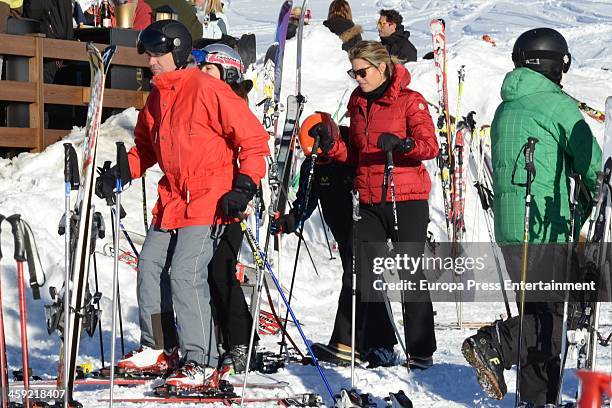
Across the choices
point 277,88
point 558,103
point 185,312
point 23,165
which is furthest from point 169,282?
point 23,165

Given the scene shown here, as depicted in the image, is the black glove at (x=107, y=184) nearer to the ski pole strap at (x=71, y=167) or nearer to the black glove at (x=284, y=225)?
the ski pole strap at (x=71, y=167)

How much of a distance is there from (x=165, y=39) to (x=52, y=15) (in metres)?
6.63

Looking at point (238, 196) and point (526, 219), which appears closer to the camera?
point (526, 219)

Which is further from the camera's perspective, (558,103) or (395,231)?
(395,231)

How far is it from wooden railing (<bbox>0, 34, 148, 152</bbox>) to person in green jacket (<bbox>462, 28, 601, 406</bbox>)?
22.7ft

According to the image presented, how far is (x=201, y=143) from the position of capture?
5828mm

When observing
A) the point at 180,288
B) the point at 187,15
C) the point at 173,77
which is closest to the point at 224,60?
the point at 173,77

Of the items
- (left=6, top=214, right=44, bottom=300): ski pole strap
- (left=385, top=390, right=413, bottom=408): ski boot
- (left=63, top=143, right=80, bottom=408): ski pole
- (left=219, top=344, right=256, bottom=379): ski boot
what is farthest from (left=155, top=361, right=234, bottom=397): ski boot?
(left=6, top=214, right=44, bottom=300): ski pole strap

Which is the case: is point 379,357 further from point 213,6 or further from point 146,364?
point 213,6

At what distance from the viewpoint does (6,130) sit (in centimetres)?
1140

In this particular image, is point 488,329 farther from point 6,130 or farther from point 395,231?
point 6,130

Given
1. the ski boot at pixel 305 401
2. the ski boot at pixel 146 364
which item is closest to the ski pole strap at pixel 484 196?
the ski boot at pixel 305 401

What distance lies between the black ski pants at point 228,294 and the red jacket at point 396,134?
902mm

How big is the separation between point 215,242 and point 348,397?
1159 millimetres
